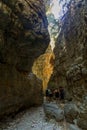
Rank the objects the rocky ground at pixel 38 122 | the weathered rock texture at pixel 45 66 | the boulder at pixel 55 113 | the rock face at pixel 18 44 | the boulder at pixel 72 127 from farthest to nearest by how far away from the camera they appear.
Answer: the weathered rock texture at pixel 45 66, the boulder at pixel 55 113, the rocky ground at pixel 38 122, the rock face at pixel 18 44, the boulder at pixel 72 127

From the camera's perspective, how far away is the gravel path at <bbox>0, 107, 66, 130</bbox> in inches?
344

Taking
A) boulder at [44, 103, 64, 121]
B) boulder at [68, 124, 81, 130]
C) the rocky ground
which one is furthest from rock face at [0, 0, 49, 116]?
boulder at [68, 124, 81, 130]

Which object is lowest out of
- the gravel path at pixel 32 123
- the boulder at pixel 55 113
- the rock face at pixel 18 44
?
the gravel path at pixel 32 123

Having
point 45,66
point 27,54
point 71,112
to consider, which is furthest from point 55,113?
point 45,66

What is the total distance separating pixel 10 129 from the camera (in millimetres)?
8930

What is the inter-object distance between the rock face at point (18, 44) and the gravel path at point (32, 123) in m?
0.65

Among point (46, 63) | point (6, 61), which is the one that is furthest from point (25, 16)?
point (46, 63)

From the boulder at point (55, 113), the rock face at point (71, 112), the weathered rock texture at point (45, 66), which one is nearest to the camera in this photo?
the rock face at point (71, 112)

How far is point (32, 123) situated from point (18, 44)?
405cm

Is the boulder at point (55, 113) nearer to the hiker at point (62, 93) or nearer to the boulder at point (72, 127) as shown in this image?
the boulder at point (72, 127)

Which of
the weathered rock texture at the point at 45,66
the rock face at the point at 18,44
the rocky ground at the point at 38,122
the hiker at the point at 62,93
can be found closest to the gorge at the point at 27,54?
the rock face at the point at 18,44

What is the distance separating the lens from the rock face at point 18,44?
8203 mm

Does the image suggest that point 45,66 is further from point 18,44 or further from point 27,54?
point 18,44

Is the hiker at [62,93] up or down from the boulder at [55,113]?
up
